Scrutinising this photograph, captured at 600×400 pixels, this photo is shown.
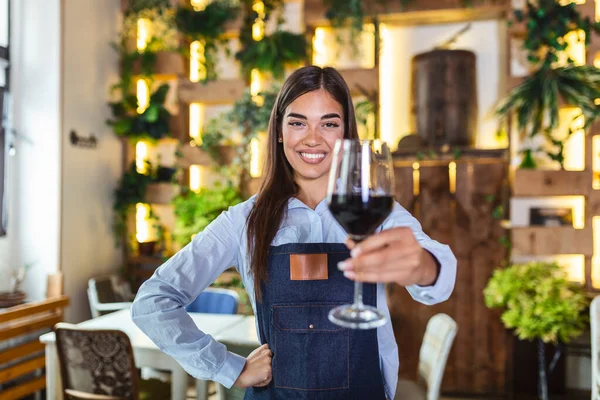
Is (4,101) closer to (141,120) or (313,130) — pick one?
(141,120)

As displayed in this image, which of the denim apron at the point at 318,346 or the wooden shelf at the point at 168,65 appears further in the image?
the wooden shelf at the point at 168,65

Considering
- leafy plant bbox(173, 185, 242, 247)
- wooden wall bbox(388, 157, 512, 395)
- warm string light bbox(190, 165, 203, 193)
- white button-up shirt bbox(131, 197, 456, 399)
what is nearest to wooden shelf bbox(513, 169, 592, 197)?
wooden wall bbox(388, 157, 512, 395)

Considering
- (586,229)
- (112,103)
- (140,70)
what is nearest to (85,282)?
(112,103)

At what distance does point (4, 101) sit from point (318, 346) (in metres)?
3.64

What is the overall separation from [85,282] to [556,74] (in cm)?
383

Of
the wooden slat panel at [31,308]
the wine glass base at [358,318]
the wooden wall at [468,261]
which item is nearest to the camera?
the wine glass base at [358,318]

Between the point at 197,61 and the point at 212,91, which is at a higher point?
the point at 197,61

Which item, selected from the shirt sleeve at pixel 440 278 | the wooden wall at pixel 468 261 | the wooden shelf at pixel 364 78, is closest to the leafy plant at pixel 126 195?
the wooden shelf at pixel 364 78

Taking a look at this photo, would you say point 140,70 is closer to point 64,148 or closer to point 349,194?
point 64,148

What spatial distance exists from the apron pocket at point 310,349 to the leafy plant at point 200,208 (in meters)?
2.98

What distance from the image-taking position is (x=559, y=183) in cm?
378

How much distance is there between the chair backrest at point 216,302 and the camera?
336 centimetres

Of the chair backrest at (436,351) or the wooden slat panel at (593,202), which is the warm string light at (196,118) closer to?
the chair backrest at (436,351)

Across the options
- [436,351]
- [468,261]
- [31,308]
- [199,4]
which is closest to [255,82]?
[199,4]
